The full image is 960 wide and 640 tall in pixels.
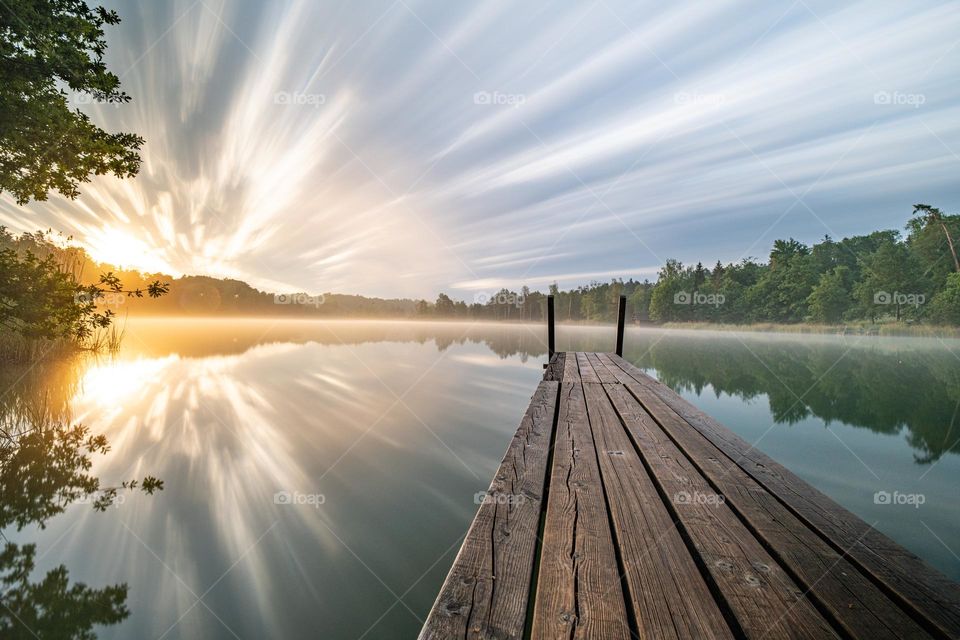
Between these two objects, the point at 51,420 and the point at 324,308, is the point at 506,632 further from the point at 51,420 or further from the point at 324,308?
the point at 324,308

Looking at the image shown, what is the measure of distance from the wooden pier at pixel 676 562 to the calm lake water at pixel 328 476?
1.65m

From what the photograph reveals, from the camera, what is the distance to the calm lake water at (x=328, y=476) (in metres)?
3.25

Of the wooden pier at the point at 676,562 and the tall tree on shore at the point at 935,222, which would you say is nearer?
the wooden pier at the point at 676,562

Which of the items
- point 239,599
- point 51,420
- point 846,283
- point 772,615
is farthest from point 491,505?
point 846,283

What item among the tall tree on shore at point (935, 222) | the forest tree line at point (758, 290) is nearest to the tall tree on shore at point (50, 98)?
the forest tree line at point (758, 290)

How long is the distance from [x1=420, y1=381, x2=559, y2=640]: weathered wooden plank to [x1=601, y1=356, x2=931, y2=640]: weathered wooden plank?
113cm

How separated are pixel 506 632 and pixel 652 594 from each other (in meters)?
0.63

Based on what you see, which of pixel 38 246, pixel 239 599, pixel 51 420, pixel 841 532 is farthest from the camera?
pixel 38 246

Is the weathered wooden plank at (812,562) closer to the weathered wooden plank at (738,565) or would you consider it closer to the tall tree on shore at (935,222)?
the weathered wooden plank at (738,565)

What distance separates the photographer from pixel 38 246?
17.5 m

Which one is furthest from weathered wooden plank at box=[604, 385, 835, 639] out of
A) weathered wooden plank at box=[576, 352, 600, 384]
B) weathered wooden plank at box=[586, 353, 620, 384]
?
weathered wooden plank at box=[586, 353, 620, 384]

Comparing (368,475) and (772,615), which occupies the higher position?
(772,615)

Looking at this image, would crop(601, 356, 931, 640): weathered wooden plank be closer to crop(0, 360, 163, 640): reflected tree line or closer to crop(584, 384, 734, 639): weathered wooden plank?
crop(584, 384, 734, 639): weathered wooden plank

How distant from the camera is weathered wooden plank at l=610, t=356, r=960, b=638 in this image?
1.46 metres
